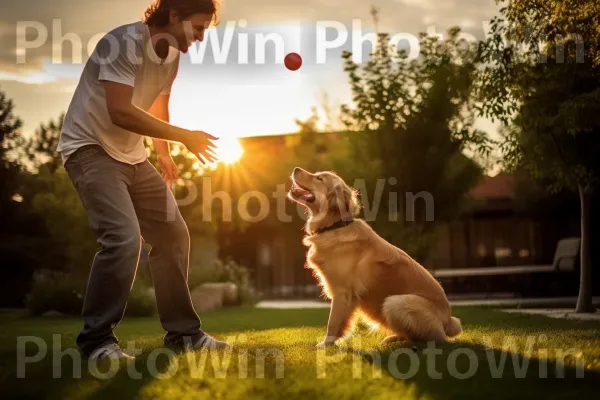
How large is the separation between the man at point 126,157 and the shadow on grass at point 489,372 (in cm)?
152

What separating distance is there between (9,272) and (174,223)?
19810mm

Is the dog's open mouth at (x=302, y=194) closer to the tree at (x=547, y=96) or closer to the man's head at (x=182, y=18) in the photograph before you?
the man's head at (x=182, y=18)

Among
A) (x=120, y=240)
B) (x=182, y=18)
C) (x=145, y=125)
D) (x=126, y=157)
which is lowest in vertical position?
(x=120, y=240)

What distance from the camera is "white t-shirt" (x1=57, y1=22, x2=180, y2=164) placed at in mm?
4609

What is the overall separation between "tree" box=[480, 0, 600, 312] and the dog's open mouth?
15.8 feet

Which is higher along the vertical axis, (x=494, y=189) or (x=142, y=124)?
(x=494, y=189)

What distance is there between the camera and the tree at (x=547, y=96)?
10.1 metres

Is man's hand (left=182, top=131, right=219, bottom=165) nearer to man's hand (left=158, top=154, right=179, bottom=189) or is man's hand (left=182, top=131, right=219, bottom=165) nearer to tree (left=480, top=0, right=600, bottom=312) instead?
man's hand (left=158, top=154, right=179, bottom=189)

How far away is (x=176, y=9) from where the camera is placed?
16.0 feet

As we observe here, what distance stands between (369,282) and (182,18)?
2572 millimetres

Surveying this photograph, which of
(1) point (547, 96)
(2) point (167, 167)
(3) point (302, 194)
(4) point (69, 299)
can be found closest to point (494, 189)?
(1) point (547, 96)

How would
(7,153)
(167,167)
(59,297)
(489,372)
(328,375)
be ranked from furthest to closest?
1. (7,153)
2. (59,297)
3. (167,167)
4. (489,372)
5. (328,375)

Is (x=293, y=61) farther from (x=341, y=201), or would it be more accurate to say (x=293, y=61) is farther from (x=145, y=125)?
(x=145, y=125)

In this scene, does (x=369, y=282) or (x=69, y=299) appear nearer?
(x=369, y=282)
